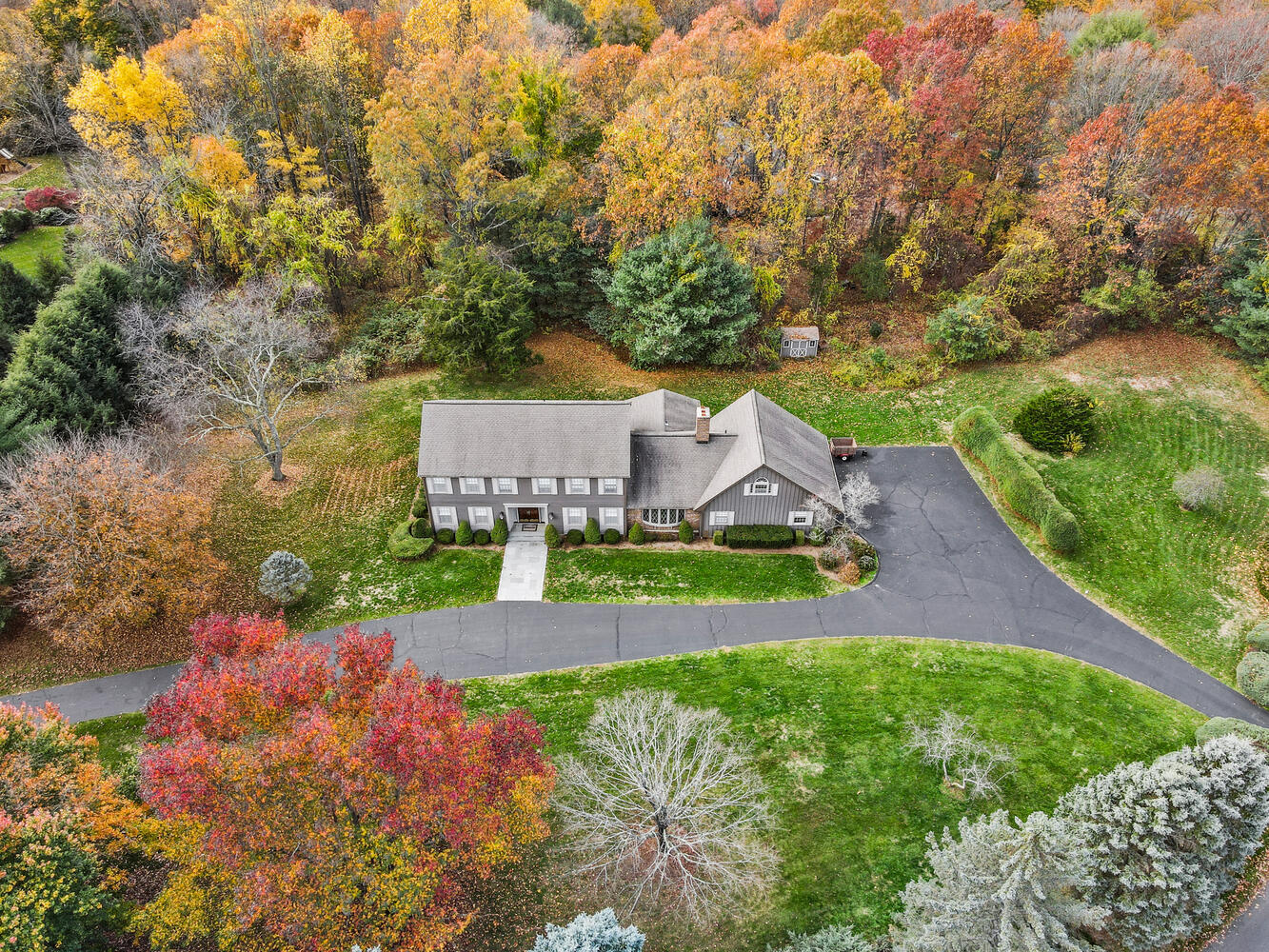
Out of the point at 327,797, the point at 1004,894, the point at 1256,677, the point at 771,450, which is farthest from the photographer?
the point at 771,450

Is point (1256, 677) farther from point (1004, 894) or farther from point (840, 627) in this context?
point (1004, 894)

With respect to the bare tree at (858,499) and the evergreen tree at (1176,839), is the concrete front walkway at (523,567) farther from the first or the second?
the evergreen tree at (1176,839)

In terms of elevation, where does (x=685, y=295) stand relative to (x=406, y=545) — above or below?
above

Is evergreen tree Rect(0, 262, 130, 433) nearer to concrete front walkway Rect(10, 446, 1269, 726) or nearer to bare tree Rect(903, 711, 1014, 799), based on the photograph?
concrete front walkway Rect(10, 446, 1269, 726)

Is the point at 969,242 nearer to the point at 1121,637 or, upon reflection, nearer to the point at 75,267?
the point at 1121,637

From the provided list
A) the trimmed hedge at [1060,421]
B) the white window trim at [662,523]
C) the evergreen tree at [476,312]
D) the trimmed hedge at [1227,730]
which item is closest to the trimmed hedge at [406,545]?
the white window trim at [662,523]

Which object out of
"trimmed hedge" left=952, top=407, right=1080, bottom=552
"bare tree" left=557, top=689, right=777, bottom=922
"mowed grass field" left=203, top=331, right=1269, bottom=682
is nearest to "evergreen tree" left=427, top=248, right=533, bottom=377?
"mowed grass field" left=203, top=331, right=1269, bottom=682

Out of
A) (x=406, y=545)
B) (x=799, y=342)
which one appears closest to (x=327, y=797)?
(x=406, y=545)
